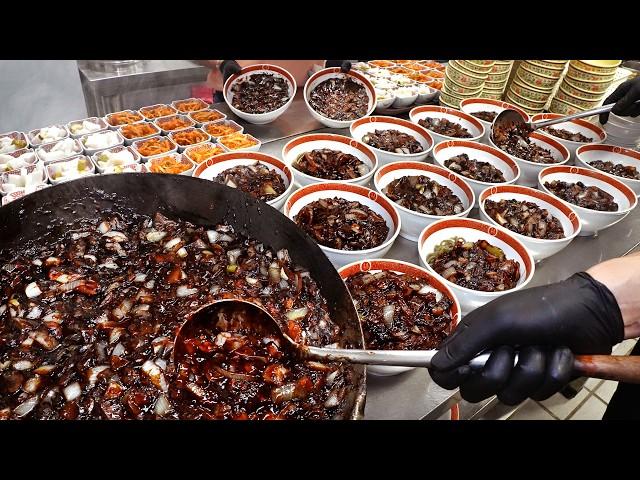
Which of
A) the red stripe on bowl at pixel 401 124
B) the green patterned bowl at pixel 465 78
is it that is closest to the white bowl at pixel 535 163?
the red stripe on bowl at pixel 401 124

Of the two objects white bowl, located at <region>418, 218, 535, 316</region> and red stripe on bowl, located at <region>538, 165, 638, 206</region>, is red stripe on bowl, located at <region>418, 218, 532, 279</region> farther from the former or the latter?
red stripe on bowl, located at <region>538, 165, 638, 206</region>

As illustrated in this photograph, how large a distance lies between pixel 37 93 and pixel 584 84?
6045 millimetres

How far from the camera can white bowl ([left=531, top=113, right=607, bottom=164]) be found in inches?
146

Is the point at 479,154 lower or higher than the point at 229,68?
lower

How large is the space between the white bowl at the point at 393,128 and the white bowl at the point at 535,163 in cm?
63

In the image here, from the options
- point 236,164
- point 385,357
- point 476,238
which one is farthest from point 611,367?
point 236,164

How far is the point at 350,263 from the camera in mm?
2100

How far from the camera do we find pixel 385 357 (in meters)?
1.28

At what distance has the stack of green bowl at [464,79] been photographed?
4.00 m

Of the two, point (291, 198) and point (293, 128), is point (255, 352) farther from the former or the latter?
A: point (293, 128)

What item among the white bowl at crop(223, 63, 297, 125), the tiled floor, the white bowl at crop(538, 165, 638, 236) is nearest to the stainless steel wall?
the white bowl at crop(223, 63, 297, 125)

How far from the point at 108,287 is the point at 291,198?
111cm

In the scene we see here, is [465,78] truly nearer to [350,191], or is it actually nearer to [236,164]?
[350,191]

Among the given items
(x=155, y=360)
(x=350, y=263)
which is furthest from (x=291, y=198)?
(x=155, y=360)
